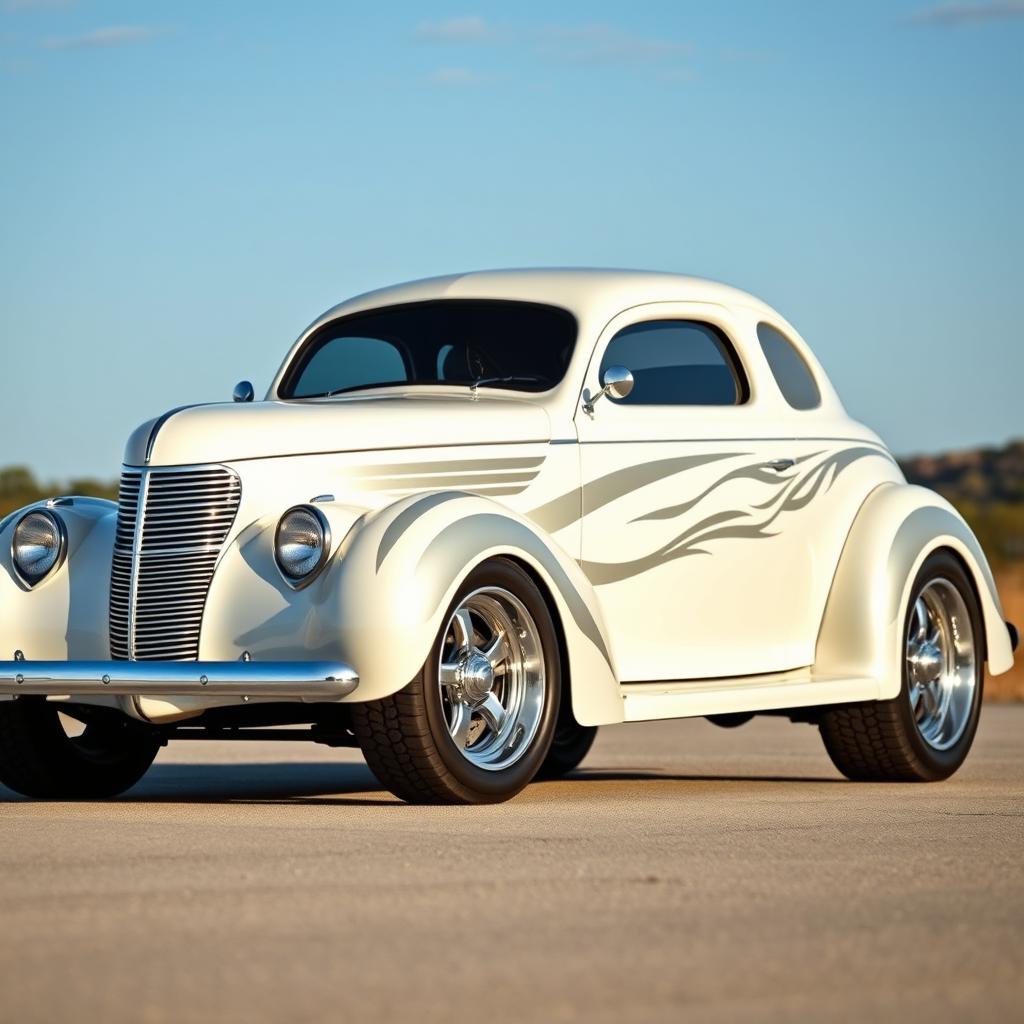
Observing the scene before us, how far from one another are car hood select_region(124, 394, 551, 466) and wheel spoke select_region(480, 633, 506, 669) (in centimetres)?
83

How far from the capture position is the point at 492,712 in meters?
7.79

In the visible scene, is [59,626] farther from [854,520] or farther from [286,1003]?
[286,1003]

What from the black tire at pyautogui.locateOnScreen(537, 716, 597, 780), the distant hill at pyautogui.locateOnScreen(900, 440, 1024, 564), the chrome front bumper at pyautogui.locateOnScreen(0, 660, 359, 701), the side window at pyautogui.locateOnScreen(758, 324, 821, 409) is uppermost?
the side window at pyautogui.locateOnScreen(758, 324, 821, 409)

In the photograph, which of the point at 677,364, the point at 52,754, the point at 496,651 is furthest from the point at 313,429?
the point at 677,364

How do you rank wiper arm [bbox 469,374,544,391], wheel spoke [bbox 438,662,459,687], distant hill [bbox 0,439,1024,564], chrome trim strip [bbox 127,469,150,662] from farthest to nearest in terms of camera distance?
1. distant hill [bbox 0,439,1024,564]
2. wiper arm [bbox 469,374,544,391]
3. chrome trim strip [bbox 127,469,150,662]
4. wheel spoke [bbox 438,662,459,687]

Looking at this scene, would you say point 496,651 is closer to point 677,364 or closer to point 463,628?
point 463,628

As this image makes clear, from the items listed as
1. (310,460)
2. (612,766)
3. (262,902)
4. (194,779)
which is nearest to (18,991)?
(262,902)

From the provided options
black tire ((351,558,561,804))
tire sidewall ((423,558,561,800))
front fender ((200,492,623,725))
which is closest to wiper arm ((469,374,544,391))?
front fender ((200,492,623,725))

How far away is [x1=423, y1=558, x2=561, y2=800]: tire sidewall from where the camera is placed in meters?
7.36

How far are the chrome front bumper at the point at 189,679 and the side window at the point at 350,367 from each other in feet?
7.43

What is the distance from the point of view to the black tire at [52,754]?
854 centimetres

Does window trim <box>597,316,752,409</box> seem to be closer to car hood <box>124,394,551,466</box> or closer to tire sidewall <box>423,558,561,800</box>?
car hood <box>124,394,551,466</box>

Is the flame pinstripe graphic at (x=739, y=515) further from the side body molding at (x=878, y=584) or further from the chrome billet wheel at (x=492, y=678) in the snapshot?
the chrome billet wheel at (x=492, y=678)

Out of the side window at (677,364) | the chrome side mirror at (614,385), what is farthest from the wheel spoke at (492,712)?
the side window at (677,364)
